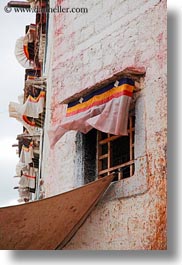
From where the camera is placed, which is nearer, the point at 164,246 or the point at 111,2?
the point at 164,246

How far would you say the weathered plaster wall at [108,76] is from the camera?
2.39m

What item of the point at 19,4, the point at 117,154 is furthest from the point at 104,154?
the point at 19,4

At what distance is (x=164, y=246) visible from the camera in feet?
7.72

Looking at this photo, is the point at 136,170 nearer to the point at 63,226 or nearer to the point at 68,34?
the point at 63,226

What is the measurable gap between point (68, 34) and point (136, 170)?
27.1 inches

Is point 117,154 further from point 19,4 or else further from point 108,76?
point 19,4

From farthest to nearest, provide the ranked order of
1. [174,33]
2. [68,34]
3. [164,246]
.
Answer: [68,34] → [174,33] → [164,246]

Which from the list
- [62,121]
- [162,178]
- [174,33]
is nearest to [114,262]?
[162,178]

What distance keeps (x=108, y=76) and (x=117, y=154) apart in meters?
0.31

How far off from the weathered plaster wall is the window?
7cm

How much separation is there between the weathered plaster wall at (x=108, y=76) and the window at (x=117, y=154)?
7cm

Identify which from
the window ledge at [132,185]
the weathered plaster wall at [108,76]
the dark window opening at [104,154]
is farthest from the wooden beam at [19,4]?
the window ledge at [132,185]

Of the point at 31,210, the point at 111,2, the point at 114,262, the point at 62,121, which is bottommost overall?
the point at 114,262

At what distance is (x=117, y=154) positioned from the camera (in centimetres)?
255
